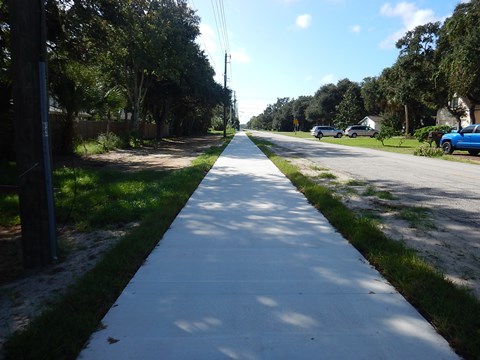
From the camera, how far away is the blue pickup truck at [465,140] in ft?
72.9

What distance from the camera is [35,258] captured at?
14.9 ft

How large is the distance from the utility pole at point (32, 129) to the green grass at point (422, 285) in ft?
12.5

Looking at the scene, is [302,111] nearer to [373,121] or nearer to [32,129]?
[373,121]

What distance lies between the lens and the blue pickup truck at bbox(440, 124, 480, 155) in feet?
72.9

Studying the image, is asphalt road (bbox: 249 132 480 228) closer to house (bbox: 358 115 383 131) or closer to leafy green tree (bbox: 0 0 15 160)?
leafy green tree (bbox: 0 0 15 160)

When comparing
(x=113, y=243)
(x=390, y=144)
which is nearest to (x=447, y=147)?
(x=390, y=144)

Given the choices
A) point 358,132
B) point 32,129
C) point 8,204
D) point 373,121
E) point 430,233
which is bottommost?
point 8,204

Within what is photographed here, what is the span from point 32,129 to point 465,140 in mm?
23780

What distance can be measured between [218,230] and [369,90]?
7438cm

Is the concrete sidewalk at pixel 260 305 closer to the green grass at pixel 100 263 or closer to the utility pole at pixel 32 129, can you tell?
the green grass at pixel 100 263

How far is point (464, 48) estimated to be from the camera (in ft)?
95.2

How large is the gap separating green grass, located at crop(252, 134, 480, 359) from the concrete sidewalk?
0.38 feet

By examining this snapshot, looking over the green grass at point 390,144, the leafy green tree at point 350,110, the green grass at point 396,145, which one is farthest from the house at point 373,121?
the green grass at point 396,145

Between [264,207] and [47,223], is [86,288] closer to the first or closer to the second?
[47,223]
